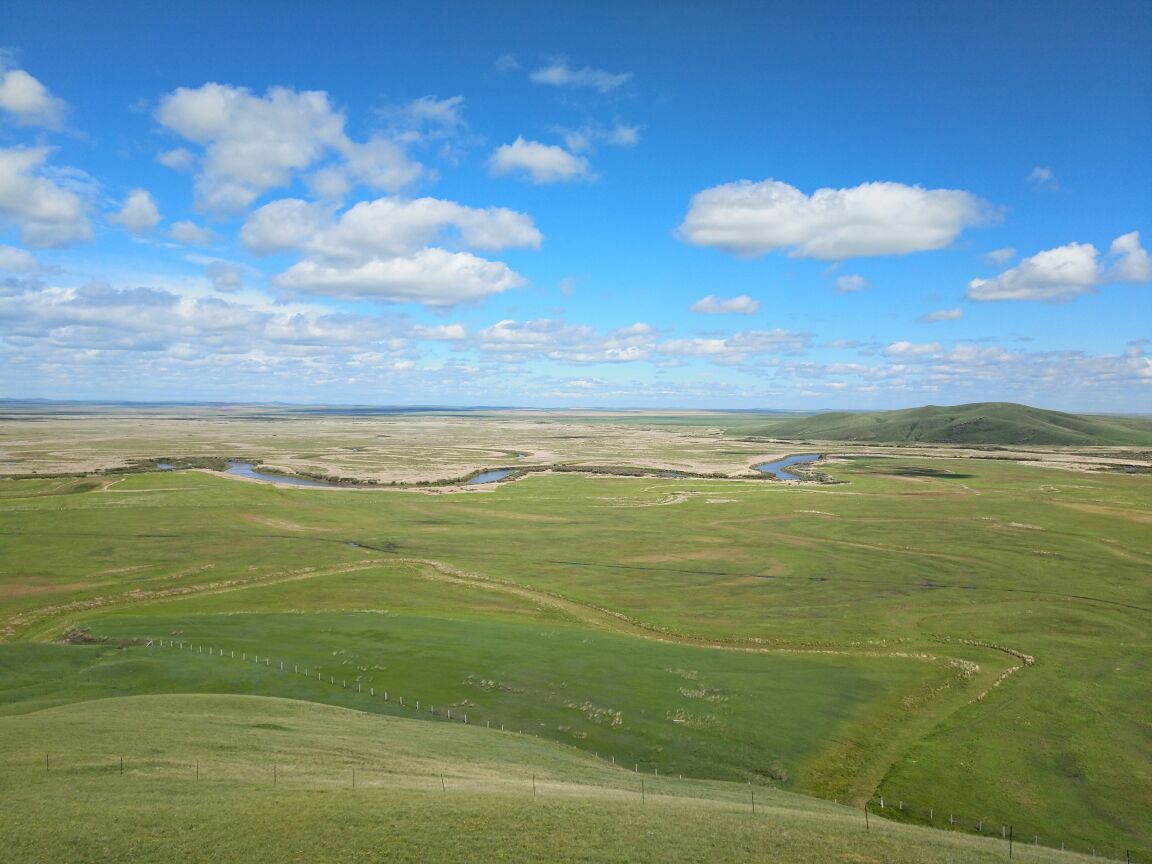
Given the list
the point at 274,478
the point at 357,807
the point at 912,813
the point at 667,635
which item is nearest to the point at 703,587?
the point at 667,635

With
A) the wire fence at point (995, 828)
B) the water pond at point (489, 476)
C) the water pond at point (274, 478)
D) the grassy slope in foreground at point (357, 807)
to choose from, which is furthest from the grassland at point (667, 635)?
the water pond at point (489, 476)

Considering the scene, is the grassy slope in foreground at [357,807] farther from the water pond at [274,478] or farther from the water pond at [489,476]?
the water pond at [489,476]

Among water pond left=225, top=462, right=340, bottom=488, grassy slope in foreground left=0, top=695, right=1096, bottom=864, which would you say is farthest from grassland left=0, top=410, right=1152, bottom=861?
water pond left=225, top=462, right=340, bottom=488

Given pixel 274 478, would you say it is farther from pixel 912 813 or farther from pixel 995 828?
pixel 995 828

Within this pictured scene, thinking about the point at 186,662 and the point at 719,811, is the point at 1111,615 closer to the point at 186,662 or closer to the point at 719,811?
the point at 719,811

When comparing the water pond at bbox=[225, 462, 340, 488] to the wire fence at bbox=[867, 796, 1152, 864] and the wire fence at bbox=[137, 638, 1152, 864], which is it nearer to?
the wire fence at bbox=[137, 638, 1152, 864]
